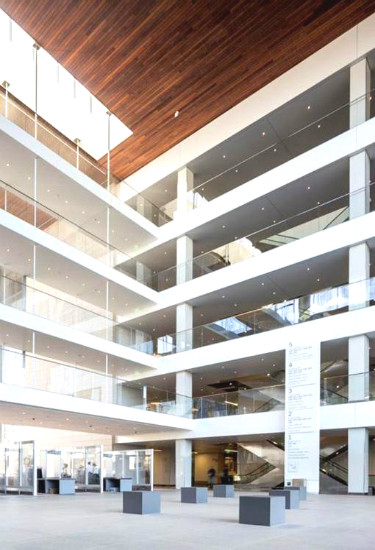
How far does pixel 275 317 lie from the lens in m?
24.7

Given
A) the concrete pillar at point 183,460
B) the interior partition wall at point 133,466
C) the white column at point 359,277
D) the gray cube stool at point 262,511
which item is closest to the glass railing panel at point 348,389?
the white column at point 359,277

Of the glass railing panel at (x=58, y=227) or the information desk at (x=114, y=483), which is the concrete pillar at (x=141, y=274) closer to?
the glass railing panel at (x=58, y=227)

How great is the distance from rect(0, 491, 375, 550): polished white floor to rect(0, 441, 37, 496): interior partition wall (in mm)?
8764

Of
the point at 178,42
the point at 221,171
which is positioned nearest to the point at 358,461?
the point at 221,171

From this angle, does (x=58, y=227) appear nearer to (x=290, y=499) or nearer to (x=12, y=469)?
(x=12, y=469)

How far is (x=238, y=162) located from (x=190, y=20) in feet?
30.6

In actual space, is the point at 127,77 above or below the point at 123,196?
above

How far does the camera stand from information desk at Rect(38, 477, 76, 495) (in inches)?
850

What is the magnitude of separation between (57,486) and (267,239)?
1301 centimetres

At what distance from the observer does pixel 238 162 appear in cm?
3017

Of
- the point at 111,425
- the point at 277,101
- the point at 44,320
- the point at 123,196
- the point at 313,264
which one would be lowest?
the point at 111,425

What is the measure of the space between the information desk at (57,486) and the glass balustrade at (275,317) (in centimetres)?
826

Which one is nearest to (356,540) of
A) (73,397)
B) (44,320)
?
(73,397)

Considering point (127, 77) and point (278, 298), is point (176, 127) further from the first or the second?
point (278, 298)
